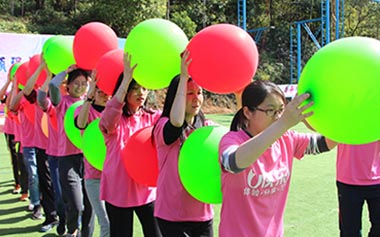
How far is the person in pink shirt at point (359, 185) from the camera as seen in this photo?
10.7 feet

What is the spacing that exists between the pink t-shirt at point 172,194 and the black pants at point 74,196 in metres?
1.63

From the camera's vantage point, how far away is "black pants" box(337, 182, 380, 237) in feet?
10.7

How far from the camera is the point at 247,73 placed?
2.53m

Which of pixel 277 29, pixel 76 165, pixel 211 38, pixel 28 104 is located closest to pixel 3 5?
pixel 277 29

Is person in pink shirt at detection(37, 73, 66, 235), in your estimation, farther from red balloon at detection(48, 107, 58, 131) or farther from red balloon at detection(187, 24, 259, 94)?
red balloon at detection(187, 24, 259, 94)

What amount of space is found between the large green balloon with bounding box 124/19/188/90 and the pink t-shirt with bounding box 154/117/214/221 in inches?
14.8

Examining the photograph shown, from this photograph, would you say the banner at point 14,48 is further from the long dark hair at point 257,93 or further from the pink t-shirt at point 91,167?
the long dark hair at point 257,93

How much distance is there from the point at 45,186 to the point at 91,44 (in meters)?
2.34

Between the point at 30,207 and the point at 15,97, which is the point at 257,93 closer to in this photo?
the point at 15,97

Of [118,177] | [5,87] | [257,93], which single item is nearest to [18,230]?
[5,87]

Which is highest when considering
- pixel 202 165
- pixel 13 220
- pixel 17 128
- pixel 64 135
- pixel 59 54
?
pixel 59 54

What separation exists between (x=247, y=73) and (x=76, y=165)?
2.34m

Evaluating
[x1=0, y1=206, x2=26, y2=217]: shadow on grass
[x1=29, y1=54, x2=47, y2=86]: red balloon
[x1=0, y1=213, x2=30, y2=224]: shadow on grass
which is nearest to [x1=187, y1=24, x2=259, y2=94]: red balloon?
[x1=29, y1=54, x2=47, y2=86]: red balloon

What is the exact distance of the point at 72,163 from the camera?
4199mm
